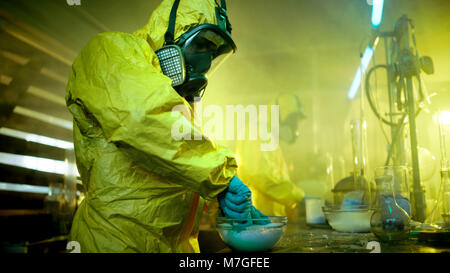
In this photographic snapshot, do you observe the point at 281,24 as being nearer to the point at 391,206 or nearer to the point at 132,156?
the point at 391,206

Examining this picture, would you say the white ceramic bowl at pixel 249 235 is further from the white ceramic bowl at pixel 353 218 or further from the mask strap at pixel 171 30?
the mask strap at pixel 171 30

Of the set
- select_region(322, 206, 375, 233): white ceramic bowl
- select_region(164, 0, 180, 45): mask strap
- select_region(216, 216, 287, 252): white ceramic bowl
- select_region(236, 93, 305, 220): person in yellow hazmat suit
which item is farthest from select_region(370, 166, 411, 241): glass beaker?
select_region(236, 93, 305, 220): person in yellow hazmat suit

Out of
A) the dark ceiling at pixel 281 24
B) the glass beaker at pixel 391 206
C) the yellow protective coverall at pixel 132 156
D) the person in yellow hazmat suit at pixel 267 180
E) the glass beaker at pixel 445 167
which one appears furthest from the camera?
the person in yellow hazmat suit at pixel 267 180

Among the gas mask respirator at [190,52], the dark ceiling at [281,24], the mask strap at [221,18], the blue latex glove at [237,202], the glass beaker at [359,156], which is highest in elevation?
the dark ceiling at [281,24]

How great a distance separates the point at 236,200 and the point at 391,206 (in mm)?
595

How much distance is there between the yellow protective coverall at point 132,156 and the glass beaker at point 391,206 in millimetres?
583

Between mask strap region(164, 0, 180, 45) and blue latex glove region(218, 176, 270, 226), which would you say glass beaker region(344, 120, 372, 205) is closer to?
blue latex glove region(218, 176, 270, 226)

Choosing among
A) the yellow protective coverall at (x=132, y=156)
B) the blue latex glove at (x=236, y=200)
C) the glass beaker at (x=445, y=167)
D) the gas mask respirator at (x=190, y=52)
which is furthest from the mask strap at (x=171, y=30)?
the glass beaker at (x=445, y=167)

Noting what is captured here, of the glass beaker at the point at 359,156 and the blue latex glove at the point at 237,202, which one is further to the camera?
the glass beaker at the point at 359,156

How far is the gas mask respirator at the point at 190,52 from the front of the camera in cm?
112

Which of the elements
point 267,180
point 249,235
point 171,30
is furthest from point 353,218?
point 267,180

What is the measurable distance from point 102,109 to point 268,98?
385 cm

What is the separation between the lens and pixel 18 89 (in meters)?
2.25

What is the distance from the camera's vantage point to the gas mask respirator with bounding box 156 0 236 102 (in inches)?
44.3
